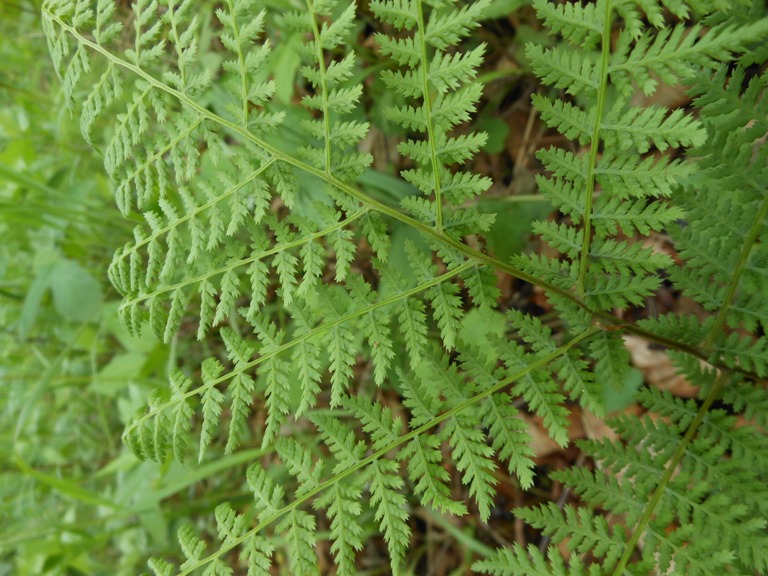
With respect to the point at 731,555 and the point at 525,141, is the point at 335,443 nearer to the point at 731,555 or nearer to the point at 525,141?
the point at 731,555

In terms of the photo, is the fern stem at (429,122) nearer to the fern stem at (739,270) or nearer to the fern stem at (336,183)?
the fern stem at (336,183)

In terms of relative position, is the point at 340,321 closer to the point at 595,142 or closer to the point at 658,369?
the point at 595,142

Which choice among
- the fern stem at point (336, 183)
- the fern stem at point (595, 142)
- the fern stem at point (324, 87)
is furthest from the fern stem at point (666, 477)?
the fern stem at point (324, 87)

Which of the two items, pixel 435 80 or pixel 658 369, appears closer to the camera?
pixel 435 80

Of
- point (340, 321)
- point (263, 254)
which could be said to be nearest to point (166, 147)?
point (263, 254)

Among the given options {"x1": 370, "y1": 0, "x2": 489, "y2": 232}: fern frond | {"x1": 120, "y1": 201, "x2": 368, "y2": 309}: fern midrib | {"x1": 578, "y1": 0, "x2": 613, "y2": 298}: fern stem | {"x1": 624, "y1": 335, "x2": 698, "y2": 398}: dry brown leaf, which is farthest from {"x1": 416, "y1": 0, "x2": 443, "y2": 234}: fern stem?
{"x1": 624, "y1": 335, "x2": 698, "y2": 398}: dry brown leaf

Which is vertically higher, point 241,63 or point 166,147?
point 241,63

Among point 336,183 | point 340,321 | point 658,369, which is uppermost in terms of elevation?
point 336,183
